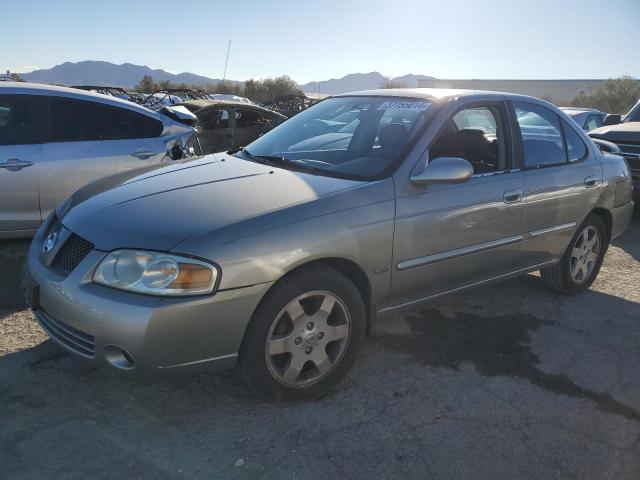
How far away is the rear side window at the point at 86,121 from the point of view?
16.4 ft

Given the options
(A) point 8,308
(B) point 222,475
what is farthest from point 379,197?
(A) point 8,308

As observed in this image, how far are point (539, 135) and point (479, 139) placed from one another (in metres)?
0.59

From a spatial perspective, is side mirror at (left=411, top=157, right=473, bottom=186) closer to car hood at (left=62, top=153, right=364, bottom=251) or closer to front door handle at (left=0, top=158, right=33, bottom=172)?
car hood at (left=62, top=153, right=364, bottom=251)

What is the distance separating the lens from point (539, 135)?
13.8 ft

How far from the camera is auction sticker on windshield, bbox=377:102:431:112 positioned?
11.8ft

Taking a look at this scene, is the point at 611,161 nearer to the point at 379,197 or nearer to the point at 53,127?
the point at 379,197

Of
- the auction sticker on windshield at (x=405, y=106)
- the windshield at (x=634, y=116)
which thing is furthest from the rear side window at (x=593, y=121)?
the auction sticker on windshield at (x=405, y=106)

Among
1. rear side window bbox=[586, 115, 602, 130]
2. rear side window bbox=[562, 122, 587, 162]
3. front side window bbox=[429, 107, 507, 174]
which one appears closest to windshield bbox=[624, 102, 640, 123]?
rear side window bbox=[586, 115, 602, 130]

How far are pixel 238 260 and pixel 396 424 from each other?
1156mm

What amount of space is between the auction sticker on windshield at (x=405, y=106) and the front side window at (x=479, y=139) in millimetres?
235

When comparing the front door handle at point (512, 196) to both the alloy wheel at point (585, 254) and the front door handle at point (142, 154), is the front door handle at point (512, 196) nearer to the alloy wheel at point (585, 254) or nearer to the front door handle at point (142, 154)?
the alloy wheel at point (585, 254)

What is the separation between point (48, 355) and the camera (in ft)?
10.7

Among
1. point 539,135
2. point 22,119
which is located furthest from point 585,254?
point 22,119

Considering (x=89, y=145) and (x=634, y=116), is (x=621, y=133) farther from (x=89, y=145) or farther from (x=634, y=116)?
(x=89, y=145)
